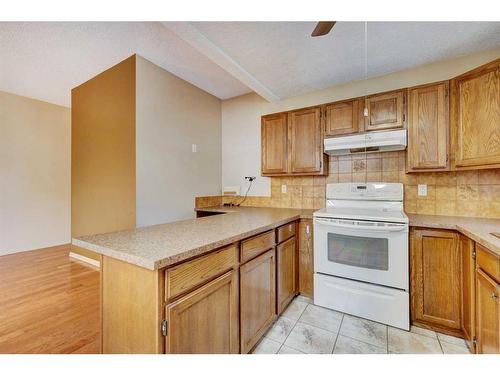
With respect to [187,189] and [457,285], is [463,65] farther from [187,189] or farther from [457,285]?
[187,189]

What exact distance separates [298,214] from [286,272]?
573mm

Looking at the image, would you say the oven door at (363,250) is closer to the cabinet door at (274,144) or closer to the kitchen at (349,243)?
the kitchen at (349,243)

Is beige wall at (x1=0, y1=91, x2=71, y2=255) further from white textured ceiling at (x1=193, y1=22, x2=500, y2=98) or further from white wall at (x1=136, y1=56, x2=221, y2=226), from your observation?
white textured ceiling at (x1=193, y1=22, x2=500, y2=98)

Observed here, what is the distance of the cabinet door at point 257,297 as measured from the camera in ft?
4.60

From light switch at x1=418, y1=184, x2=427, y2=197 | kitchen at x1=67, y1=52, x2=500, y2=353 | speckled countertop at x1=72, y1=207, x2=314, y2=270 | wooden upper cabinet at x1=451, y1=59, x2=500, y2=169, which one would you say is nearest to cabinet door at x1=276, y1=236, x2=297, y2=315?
kitchen at x1=67, y1=52, x2=500, y2=353

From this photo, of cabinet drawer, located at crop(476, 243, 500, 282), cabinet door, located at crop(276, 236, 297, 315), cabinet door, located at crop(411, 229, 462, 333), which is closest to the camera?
cabinet drawer, located at crop(476, 243, 500, 282)

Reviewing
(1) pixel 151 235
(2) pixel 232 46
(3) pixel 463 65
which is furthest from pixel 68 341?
(3) pixel 463 65

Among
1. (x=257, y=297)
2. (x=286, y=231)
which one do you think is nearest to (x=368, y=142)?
(x=286, y=231)

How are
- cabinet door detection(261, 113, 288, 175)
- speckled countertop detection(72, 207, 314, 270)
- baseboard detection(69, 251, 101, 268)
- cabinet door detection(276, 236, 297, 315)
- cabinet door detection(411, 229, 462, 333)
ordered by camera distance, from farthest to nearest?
baseboard detection(69, 251, 101, 268) < cabinet door detection(261, 113, 288, 175) < cabinet door detection(276, 236, 297, 315) < cabinet door detection(411, 229, 462, 333) < speckled countertop detection(72, 207, 314, 270)

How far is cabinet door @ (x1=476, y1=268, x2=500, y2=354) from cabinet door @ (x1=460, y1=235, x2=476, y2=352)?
8 cm

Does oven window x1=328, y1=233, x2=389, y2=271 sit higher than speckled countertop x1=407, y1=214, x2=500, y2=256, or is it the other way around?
speckled countertop x1=407, y1=214, x2=500, y2=256

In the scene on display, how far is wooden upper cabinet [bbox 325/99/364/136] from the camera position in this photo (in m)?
2.28

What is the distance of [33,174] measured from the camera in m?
3.79

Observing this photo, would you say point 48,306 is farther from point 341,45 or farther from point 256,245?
point 341,45
